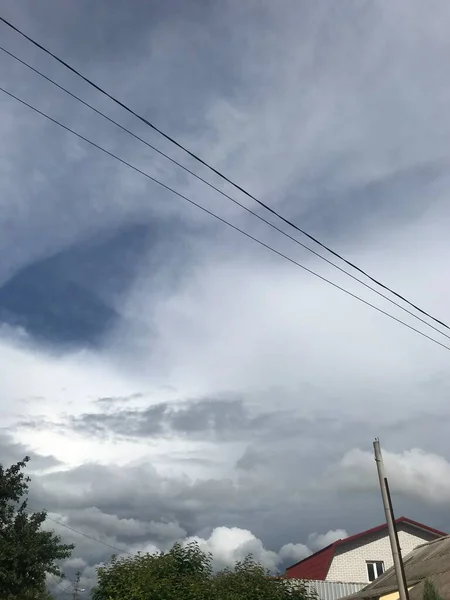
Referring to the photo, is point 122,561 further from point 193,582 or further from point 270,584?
point 270,584

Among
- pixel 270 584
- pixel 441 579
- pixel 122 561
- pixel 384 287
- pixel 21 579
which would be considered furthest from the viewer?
pixel 21 579

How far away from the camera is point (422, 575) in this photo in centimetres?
1795

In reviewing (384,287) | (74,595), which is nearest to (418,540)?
(384,287)

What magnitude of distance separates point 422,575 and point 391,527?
5.02 metres

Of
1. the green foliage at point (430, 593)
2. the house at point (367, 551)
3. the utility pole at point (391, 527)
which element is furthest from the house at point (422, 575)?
the house at point (367, 551)

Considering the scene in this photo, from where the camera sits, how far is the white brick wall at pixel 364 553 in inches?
1574

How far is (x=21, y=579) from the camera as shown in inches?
1575

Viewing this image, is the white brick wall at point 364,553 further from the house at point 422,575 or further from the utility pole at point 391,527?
the utility pole at point 391,527

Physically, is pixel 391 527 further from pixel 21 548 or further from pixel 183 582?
pixel 21 548

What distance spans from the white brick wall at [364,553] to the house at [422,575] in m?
18.0

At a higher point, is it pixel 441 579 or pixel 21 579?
pixel 21 579

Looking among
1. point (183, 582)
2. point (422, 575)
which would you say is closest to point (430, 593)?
point (422, 575)

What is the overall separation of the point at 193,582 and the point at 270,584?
8.56 ft

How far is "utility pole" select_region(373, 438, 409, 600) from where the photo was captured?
1370 cm
